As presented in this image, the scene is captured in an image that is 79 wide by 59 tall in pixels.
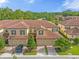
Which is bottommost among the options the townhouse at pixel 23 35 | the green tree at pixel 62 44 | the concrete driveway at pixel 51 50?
the concrete driveway at pixel 51 50

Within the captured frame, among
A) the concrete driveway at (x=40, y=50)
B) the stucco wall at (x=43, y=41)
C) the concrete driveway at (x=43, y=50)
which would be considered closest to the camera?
the concrete driveway at (x=43, y=50)

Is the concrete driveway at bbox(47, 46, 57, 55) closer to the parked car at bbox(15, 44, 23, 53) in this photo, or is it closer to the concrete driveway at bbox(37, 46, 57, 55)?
the concrete driveway at bbox(37, 46, 57, 55)

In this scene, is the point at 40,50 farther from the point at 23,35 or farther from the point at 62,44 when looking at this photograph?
the point at 23,35

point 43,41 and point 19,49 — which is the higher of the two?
point 43,41

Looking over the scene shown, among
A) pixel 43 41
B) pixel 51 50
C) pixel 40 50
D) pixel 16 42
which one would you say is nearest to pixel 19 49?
pixel 40 50

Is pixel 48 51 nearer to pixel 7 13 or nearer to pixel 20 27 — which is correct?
pixel 20 27

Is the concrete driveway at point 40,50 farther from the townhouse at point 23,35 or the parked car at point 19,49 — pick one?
the parked car at point 19,49

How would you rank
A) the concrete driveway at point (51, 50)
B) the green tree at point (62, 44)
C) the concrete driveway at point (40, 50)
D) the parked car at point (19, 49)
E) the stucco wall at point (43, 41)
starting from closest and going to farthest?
the concrete driveway at point (51, 50), the concrete driveway at point (40, 50), the parked car at point (19, 49), the green tree at point (62, 44), the stucco wall at point (43, 41)

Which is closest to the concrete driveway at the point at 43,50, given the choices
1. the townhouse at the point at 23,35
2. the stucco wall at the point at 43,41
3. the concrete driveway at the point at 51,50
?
the concrete driveway at the point at 51,50

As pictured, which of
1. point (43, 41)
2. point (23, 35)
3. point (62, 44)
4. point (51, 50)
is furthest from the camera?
point (23, 35)

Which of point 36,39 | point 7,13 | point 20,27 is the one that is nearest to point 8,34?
point 20,27

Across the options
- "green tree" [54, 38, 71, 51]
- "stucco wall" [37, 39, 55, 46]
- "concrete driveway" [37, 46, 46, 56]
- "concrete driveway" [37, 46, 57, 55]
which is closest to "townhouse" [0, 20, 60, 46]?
"stucco wall" [37, 39, 55, 46]
